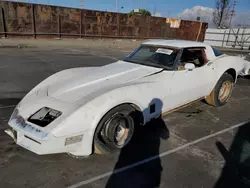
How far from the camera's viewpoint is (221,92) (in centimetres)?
506

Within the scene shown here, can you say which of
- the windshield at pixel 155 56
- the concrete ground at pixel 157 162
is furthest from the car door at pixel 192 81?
the concrete ground at pixel 157 162

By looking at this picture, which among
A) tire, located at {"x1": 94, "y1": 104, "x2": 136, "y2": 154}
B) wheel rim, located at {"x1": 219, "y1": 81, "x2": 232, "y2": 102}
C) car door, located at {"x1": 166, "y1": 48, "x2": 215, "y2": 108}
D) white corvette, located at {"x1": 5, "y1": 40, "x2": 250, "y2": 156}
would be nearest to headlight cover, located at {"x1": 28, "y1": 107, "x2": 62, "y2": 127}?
white corvette, located at {"x1": 5, "y1": 40, "x2": 250, "y2": 156}

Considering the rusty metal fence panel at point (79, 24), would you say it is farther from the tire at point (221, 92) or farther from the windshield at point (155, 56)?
the tire at point (221, 92)

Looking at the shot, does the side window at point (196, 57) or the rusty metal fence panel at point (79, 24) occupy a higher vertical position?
the rusty metal fence panel at point (79, 24)

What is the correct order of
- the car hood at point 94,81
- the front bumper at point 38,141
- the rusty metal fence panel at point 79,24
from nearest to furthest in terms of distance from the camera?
1. the front bumper at point 38,141
2. the car hood at point 94,81
3. the rusty metal fence panel at point 79,24

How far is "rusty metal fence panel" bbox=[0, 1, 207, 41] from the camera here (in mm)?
18062

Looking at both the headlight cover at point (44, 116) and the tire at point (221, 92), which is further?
the tire at point (221, 92)

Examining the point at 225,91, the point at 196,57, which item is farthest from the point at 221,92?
the point at 196,57

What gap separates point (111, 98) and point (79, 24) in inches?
823

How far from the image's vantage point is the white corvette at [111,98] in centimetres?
244

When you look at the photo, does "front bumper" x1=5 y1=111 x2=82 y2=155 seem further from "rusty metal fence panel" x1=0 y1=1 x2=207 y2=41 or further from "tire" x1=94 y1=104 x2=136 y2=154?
"rusty metal fence panel" x1=0 y1=1 x2=207 y2=41

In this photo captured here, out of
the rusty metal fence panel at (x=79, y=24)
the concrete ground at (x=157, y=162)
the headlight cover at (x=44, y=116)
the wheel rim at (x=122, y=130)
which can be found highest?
the rusty metal fence panel at (x=79, y=24)

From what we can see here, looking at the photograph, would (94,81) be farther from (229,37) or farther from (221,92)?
(229,37)

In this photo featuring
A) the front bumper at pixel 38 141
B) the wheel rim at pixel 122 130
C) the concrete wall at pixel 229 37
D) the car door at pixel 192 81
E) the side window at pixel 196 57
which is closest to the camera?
the front bumper at pixel 38 141
